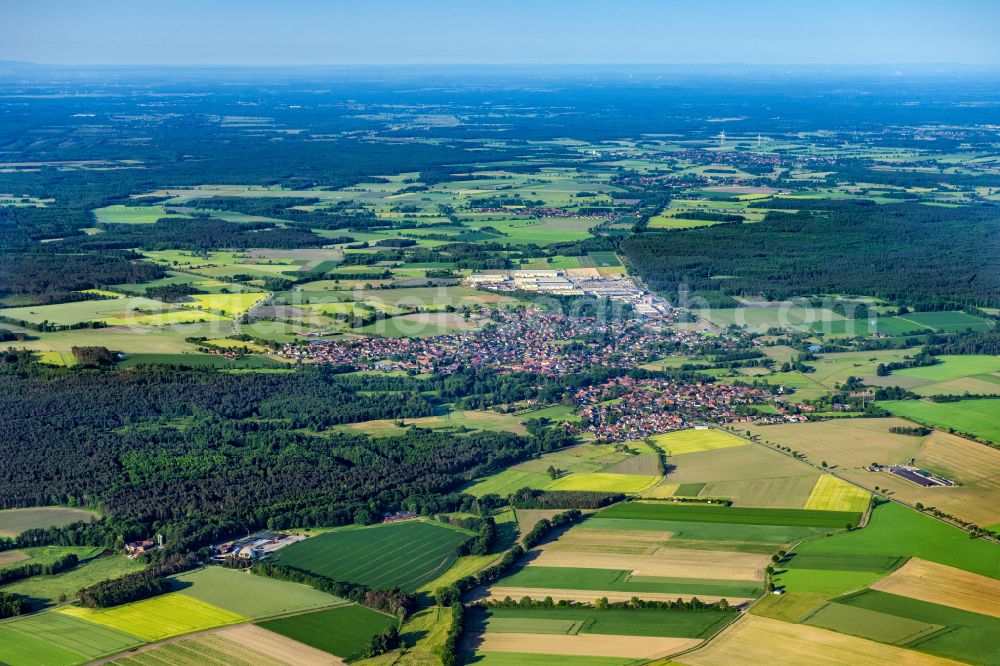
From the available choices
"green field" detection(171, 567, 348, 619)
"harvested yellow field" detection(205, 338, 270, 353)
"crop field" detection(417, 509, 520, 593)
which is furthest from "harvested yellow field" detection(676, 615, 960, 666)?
"harvested yellow field" detection(205, 338, 270, 353)

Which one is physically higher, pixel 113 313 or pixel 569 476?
pixel 113 313

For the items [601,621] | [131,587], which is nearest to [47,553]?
[131,587]

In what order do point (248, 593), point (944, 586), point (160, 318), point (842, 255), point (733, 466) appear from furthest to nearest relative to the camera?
point (842, 255) < point (160, 318) < point (733, 466) < point (248, 593) < point (944, 586)

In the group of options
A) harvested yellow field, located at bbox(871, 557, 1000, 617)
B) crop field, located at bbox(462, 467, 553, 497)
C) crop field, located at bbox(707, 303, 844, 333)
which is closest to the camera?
harvested yellow field, located at bbox(871, 557, 1000, 617)

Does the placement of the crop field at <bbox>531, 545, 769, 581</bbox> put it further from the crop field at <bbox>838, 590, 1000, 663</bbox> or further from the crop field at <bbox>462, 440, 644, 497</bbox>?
the crop field at <bbox>462, 440, 644, 497</bbox>

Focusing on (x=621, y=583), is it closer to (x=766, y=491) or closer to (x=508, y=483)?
(x=508, y=483)

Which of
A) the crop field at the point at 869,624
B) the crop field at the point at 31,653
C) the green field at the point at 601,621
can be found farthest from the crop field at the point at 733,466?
the crop field at the point at 31,653

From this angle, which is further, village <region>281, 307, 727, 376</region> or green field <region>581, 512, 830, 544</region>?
village <region>281, 307, 727, 376</region>

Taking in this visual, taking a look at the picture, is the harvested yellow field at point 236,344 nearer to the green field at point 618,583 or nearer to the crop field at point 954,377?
the green field at point 618,583
